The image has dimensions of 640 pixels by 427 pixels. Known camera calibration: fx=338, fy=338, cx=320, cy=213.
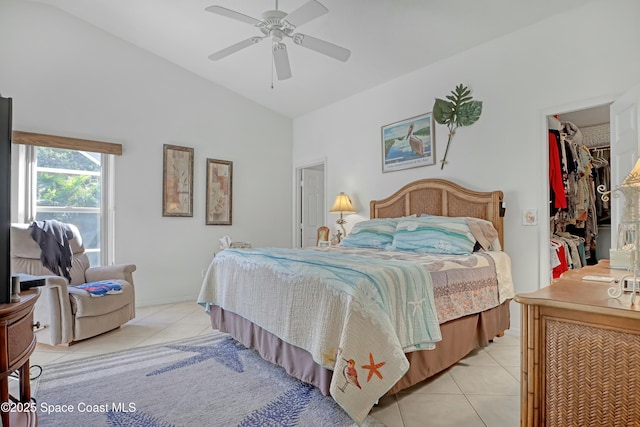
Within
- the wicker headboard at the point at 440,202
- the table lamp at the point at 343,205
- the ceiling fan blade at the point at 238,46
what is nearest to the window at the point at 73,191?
the ceiling fan blade at the point at 238,46

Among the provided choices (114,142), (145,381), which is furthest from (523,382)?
(114,142)

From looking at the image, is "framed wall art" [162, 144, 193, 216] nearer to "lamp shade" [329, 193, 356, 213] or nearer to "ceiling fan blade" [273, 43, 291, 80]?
"lamp shade" [329, 193, 356, 213]

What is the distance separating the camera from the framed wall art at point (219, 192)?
16.0 ft

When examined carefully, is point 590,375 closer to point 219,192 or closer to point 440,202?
point 440,202

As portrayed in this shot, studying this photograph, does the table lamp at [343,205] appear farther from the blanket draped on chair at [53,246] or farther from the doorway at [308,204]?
the blanket draped on chair at [53,246]

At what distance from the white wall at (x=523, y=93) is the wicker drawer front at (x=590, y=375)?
2.28 m

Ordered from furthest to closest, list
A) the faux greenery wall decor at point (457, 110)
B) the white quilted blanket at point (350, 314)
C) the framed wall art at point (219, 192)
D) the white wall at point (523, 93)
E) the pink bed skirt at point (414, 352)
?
the framed wall art at point (219, 192)
the faux greenery wall decor at point (457, 110)
the white wall at point (523, 93)
the pink bed skirt at point (414, 352)
the white quilted blanket at point (350, 314)

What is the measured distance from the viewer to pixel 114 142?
13.5ft

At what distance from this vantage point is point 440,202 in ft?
12.0

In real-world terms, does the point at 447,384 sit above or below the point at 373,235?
below

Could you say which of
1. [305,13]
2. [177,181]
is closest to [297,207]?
[177,181]

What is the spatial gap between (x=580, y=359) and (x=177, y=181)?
4.56 metres

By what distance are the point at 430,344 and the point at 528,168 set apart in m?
2.05

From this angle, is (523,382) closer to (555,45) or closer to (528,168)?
(528,168)
